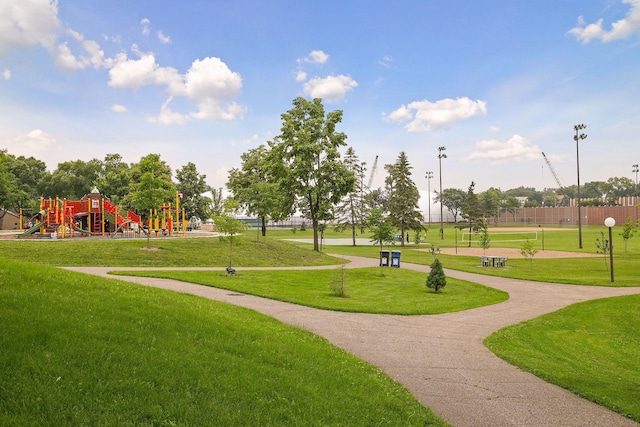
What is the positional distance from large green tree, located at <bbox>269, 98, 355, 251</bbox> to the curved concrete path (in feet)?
80.3

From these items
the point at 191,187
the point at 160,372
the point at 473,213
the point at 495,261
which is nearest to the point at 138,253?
the point at 160,372

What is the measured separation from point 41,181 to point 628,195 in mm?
198976

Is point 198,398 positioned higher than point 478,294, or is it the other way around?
point 198,398

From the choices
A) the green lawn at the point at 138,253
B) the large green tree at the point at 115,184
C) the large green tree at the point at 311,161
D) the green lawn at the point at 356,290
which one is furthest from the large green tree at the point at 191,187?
the green lawn at the point at 356,290

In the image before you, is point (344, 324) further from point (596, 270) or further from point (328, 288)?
point (596, 270)

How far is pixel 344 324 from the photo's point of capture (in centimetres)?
1291

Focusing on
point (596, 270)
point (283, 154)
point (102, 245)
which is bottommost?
point (596, 270)

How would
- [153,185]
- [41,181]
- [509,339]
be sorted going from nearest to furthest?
[509,339]
[153,185]
[41,181]

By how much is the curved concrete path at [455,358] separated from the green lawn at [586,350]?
368mm

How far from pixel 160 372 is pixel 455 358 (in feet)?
21.5

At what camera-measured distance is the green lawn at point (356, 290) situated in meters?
16.4

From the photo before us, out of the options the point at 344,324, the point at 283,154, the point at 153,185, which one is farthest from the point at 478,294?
the point at 283,154

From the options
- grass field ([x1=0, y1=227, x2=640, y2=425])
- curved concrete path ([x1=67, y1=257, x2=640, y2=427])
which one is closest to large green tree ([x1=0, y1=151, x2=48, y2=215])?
curved concrete path ([x1=67, y1=257, x2=640, y2=427])

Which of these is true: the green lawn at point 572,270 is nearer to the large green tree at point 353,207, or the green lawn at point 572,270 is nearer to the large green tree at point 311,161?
the large green tree at point 311,161
